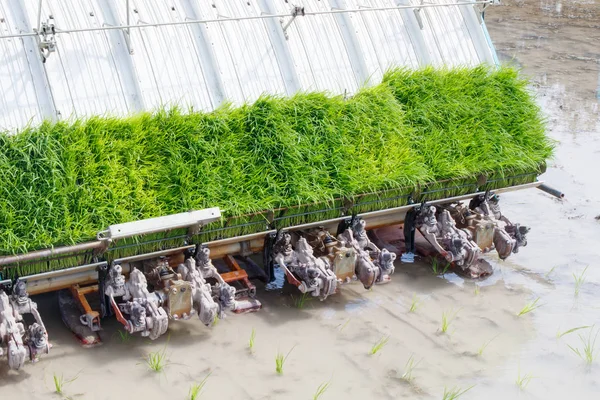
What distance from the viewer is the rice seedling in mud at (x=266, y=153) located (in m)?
6.37

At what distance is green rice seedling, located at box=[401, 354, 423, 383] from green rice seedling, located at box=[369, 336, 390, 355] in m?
0.24

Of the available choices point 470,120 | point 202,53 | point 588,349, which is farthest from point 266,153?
point 588,349

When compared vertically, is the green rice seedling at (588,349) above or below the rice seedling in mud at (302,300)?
below

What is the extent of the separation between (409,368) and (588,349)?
1.54 metres

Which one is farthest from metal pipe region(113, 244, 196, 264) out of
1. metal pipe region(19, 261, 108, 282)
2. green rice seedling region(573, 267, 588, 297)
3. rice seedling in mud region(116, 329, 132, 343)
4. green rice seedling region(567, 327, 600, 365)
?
green rice seedling region(573, 267, 588, 297)

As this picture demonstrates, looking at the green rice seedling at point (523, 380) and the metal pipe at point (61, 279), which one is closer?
the metal pipe at point (61, 279)

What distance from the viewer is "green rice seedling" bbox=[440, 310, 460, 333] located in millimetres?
7250

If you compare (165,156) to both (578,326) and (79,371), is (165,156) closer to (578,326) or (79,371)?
(79,371)

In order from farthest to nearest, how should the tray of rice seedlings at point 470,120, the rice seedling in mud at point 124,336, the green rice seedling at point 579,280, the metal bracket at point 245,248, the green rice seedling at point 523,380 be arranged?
1. the green rice seedling at point 579,280
2. the tray of rice seedlings at point 470,120
3. the metal bracket at point 245,248
4. the rice seedling in mud at point 124,336
5. the green rice seedling at point 523,380

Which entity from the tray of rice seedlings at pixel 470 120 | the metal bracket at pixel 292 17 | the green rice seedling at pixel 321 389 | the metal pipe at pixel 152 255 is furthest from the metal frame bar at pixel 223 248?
the metal bracket at pixel 292 17

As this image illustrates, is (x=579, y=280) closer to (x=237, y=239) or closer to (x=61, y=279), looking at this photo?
(x=237, y=239)

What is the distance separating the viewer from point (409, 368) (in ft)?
21.9

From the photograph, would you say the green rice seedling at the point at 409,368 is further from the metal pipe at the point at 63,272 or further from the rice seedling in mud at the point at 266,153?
the metal pipe at the point at 63,272

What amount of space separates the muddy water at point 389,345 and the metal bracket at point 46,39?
79.8 inches
